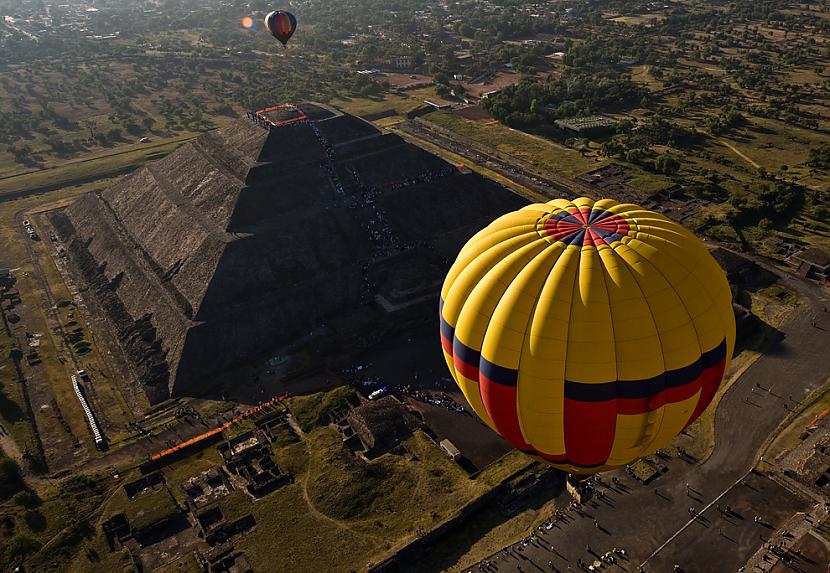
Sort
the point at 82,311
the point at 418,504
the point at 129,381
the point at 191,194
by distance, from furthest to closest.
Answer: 1. the point at 191,194
2. the point at 82,311
3. the point at 129,381
4. the point at 418,504

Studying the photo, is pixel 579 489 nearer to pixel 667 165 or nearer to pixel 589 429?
pixel 589 429

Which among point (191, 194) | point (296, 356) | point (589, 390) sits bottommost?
point (296, 356)

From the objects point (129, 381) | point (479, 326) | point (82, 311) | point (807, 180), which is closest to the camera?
point (479, 326)

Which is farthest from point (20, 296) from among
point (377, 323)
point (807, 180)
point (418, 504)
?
point (807, 180)

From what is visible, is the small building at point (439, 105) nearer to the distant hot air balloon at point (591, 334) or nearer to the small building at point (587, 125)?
the small building at point (587, 125)

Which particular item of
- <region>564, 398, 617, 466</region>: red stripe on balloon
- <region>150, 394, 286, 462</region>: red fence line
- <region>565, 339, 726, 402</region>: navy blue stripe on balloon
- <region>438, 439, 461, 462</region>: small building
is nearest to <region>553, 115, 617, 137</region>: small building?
<region>438, 439, 461, 462</region>: small building

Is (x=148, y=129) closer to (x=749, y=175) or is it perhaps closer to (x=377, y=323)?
(x=377, y=323)

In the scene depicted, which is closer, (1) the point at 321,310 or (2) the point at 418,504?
(2) the point at 418,504

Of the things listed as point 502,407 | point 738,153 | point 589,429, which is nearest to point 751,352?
point 589,429
